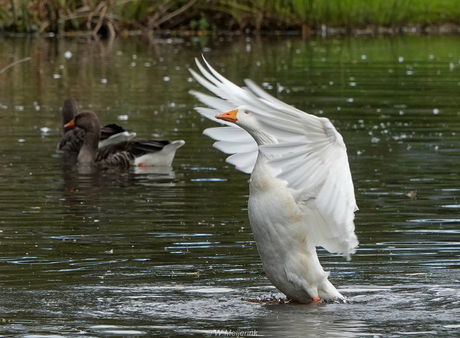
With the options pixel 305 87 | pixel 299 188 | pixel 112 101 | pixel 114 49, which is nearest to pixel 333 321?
pixel 299 188

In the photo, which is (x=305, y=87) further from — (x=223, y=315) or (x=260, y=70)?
(x=223, y=315)

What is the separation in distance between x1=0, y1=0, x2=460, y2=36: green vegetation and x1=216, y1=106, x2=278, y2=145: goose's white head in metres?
31.1

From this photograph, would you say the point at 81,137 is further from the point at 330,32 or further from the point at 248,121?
the point at 330,32

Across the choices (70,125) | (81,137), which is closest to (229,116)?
(81,137)

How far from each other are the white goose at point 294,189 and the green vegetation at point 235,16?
31141mm

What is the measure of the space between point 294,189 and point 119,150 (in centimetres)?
822

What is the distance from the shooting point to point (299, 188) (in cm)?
652

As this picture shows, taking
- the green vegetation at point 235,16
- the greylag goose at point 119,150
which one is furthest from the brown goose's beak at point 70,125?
the green vegetation at point 235,16

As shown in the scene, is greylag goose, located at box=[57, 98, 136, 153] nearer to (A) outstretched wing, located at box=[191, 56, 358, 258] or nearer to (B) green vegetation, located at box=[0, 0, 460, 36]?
(A) outstretched wing, located at box=[191, 56, 358, 258]

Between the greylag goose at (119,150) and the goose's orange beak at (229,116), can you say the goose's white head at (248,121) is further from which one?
the greylag goose at (119,150)

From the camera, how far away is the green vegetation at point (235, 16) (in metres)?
37.9

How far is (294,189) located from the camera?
665 centimetres

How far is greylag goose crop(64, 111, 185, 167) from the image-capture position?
13830 mm

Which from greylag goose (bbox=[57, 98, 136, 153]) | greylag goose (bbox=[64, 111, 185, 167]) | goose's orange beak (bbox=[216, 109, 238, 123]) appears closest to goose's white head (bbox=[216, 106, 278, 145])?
goose's orange beak (bbox=[216, 109, 238, 123])
